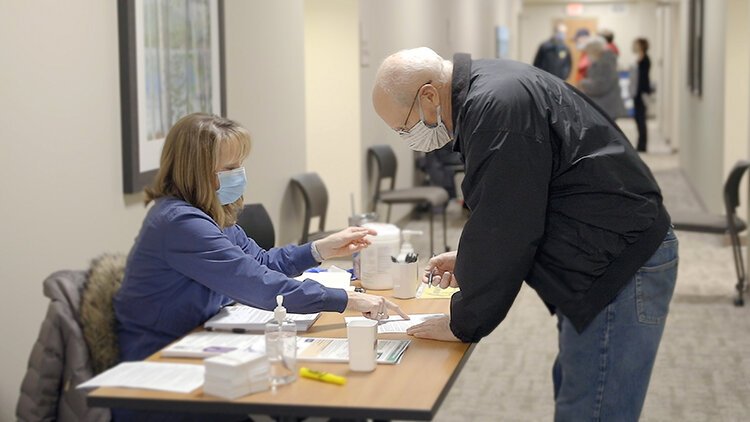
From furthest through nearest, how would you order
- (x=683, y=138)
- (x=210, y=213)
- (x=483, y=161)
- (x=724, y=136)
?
(x=683, y=138), (x=724, y=136), (x=210, y=213), (x=483, y=161)

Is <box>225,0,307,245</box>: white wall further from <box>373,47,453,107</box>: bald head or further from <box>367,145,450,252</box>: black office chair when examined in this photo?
<box>373,47,453,107</box>: bald head

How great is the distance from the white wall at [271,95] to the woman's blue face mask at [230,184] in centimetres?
231

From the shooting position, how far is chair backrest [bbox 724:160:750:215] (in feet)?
19.4

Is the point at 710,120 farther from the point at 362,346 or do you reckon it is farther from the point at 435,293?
the point at 362,346

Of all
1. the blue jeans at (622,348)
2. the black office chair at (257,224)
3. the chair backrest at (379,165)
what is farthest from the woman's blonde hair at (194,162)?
the chair backrest at (379,165)

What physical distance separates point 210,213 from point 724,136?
692 centimetres

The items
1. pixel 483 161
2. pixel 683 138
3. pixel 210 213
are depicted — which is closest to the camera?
pixel 483 161

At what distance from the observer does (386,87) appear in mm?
2441

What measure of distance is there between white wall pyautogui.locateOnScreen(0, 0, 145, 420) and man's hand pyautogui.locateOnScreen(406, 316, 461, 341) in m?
1.26

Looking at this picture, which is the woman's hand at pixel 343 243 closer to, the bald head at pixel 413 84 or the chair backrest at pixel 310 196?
the bald head at pixel 413 84

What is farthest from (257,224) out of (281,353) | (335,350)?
(281,353)

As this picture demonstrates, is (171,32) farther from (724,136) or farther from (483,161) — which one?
(724,136)

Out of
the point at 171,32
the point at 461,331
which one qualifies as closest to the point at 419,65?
the point at 461,331

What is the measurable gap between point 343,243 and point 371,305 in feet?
1.40
